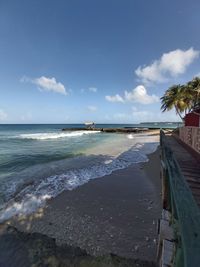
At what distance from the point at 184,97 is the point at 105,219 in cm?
2918

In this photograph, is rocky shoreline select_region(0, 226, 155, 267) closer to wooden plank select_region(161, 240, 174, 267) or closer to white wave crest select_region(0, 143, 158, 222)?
white wave crest select_region(0, 143, 158, 222)

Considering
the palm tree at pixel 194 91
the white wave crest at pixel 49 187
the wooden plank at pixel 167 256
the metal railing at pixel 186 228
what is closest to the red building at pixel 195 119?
the white wave crest at pixel 49 187

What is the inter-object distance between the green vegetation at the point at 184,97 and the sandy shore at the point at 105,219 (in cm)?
2382

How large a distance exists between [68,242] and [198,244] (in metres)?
4.54

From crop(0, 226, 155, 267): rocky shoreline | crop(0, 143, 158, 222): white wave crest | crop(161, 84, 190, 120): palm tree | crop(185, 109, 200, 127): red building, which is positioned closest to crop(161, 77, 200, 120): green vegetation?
crop(161, 84, 190, 120): palm tree

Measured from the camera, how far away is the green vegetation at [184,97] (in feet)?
95.0

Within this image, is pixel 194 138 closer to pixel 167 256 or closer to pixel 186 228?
pixel 167 256

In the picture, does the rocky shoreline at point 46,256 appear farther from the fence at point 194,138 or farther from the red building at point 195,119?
the red building at point 195,119

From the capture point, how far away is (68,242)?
15.6 ft

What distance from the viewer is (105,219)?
5.73m

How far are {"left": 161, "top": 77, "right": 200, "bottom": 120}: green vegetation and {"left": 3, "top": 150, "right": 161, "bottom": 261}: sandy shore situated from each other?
23.8m

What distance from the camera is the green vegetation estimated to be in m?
28.9

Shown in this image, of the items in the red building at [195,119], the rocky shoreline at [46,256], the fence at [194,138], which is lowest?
the rocky shoreline at [46,256]

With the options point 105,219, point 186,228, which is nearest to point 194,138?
point 105,219
